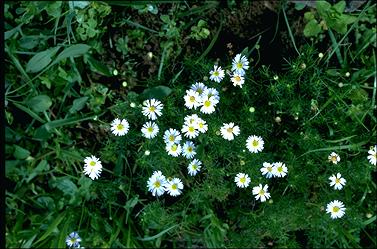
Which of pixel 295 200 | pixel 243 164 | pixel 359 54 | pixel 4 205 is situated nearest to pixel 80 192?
pixel 4 205

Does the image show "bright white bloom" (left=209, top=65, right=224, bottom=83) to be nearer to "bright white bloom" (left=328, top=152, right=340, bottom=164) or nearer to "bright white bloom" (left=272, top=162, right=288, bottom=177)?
"bright white bloom" (left=272, top=162, right=288, bottom=177)

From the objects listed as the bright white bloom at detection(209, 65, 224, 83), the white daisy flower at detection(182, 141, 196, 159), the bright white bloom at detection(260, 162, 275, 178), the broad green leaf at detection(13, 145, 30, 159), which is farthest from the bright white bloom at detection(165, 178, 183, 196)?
the broad green leaf at detection(13, 145, 30, 159)

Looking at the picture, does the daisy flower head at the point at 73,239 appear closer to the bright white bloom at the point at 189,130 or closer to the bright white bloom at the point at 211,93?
the bright white bloom at the point at 189,130

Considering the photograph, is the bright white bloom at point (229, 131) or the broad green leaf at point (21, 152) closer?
the bright white bloom at point (229, 131)

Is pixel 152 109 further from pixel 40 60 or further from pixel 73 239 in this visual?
pixel 73 239

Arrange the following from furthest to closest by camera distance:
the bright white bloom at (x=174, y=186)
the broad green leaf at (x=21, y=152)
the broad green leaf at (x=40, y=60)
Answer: the broad green leaf at (x=21, y=152)
the broad green leaf at (x=40, y=60)
the bright white bloom at (x=174, y=186)

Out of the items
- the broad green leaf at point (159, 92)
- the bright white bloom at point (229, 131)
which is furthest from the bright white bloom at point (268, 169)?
the broad green leaf at point (159, 92)

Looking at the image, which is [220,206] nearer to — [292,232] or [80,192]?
[292,232]
